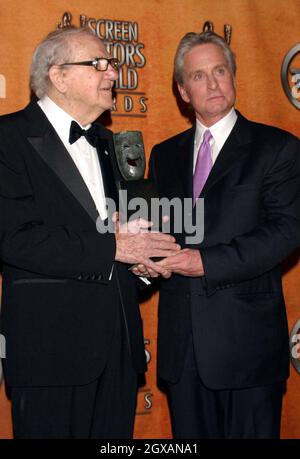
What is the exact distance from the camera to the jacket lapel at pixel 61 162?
A: 2695 mm

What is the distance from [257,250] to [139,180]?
1.84 feet

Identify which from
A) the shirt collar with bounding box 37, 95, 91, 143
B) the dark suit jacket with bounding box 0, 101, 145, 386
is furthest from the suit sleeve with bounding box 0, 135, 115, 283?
the shirt collar with bounding box 37, 95, 91, 143

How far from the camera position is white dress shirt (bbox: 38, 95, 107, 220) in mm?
2811

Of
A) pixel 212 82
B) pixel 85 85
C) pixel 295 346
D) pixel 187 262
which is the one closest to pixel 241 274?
pixel 187 262

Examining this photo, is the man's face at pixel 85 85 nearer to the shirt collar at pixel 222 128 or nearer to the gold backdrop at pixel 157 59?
the shirt collar at pixel 222 128

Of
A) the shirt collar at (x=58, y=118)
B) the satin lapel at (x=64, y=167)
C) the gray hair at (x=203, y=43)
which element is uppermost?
the gray hair at (x=203, y=43)

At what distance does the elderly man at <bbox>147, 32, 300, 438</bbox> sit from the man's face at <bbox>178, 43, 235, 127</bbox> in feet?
0.14

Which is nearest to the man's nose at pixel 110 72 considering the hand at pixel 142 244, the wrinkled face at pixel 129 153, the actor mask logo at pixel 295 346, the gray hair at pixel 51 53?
the gray hair at pixel 51 53

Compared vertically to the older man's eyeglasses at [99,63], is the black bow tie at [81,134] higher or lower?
lower

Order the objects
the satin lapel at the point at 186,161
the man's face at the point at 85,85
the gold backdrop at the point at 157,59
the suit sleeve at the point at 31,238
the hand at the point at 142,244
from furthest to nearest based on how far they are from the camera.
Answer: the gold backdrop at the point at 157,59 < the satin lapel at the point at 186,161 < the man's face at the point at 85,85 < the hand at the point at 142,244 < the suit sleeve at the point at 31,238

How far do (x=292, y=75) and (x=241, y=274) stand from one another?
1.62 metres

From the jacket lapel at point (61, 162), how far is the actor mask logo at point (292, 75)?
173cm

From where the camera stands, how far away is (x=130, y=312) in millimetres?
2805
